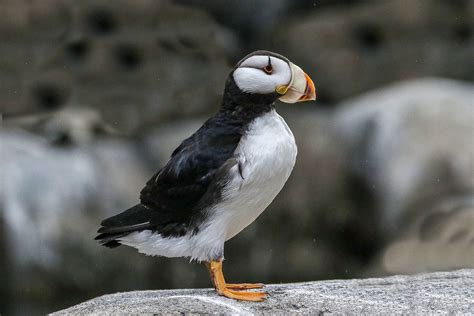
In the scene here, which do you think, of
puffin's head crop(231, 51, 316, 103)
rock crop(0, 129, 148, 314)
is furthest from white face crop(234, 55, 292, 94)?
rock crop(0, 129, 148, 314)

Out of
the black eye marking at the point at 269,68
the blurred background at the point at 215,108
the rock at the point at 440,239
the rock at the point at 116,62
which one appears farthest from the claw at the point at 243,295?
the rock at the point at 116,62

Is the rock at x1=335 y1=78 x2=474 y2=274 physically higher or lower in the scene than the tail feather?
higher

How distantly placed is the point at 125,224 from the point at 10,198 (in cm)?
227

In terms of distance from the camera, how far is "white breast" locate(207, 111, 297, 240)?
2422 millimetres

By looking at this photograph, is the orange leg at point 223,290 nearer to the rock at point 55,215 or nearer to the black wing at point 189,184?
the black wing at point 189,184

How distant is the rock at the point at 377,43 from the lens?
5625mm

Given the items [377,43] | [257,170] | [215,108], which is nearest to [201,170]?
[257,170]

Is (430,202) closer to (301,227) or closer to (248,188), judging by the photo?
(301,227)

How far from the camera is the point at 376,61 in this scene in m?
5.66

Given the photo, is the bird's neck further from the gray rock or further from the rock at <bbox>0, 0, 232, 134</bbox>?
Result: the rock at <bbox>0, 0, 232, 134</bbox>

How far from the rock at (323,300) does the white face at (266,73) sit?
24.7 inches

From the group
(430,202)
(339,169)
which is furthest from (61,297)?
(430,202)

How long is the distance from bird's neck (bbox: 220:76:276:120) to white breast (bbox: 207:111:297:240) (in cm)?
2

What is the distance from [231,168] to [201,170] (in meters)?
0.10
